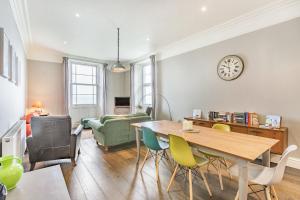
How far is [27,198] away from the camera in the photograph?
89 centimetres

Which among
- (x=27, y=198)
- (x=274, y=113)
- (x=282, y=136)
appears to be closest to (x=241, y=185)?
(x=27, y=198)

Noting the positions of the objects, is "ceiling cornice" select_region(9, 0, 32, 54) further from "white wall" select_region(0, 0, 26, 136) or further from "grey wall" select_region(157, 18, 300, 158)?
"grey wall" select_region(157, 18, 300, 158)

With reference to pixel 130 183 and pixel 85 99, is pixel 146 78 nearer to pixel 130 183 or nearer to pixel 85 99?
pixel 85 99

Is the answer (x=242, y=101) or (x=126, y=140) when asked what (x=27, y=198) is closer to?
(x=126, y=140)

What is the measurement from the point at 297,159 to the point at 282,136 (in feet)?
2.00

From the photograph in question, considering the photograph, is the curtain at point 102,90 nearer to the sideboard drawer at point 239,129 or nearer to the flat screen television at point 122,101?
the flat screen television at point 122,101

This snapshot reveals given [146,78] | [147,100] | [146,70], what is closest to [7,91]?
[147,100]

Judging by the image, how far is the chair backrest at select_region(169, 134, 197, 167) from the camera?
1.78 m

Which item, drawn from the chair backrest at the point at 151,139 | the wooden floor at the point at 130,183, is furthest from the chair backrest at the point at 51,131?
the chair backrest at the point at 151,139

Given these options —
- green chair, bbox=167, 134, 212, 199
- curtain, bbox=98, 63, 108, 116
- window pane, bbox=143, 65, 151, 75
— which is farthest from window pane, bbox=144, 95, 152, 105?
green chair, bbox=167, 134, 212, 199

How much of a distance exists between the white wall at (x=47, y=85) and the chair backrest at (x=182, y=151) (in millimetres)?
5408

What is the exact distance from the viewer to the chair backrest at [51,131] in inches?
99.7

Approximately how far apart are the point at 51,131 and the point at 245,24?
171 inches

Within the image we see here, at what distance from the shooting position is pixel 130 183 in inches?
90.7
